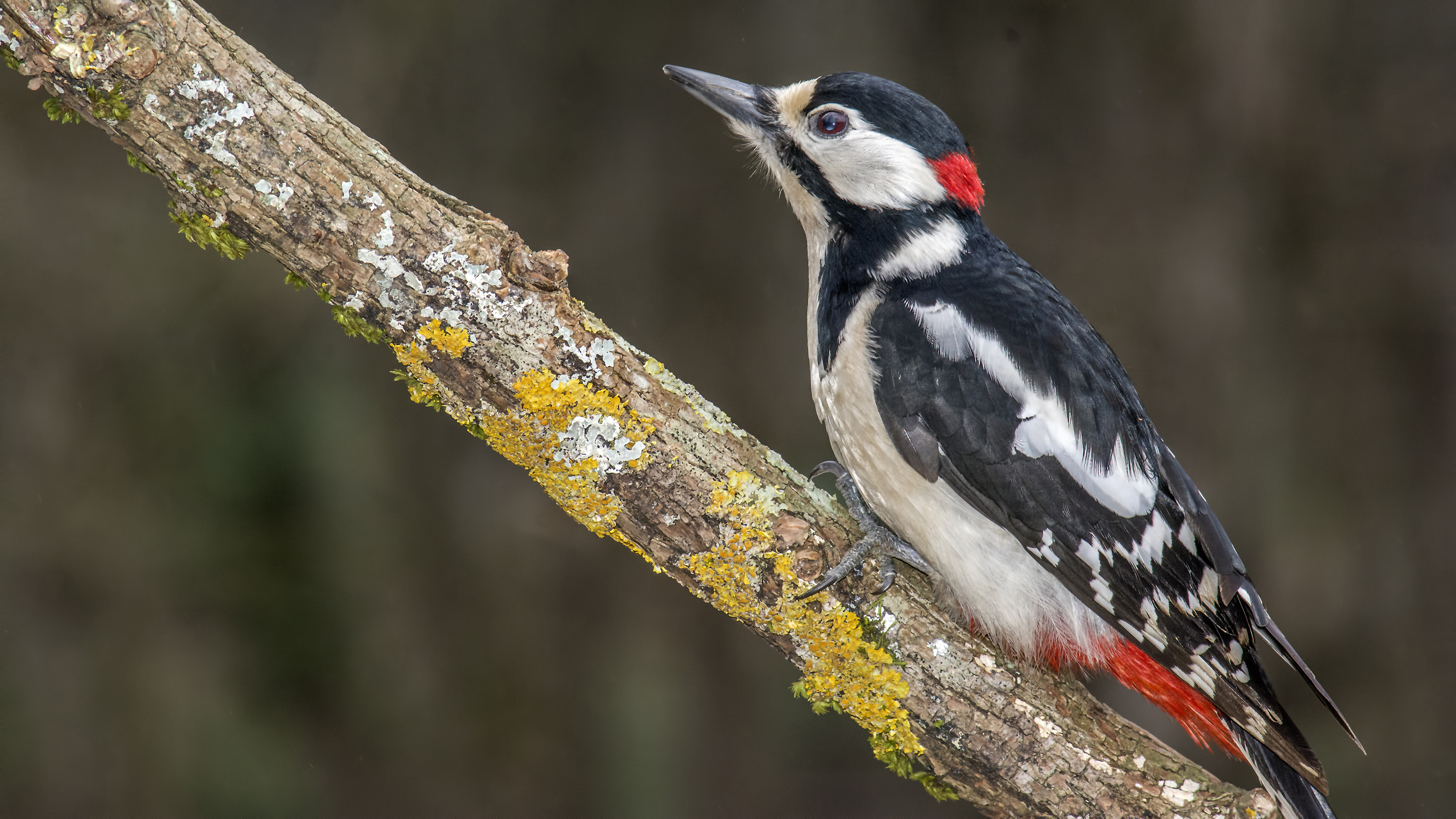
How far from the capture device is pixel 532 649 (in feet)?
11.6

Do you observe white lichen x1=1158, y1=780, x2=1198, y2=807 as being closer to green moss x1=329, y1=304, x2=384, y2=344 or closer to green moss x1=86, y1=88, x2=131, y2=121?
green moss x1=329, y1=304, x2=384, y2=344

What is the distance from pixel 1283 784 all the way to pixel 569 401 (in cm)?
155

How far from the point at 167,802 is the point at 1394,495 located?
4383mm

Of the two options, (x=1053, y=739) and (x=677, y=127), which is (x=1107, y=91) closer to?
(x=677, y=127)

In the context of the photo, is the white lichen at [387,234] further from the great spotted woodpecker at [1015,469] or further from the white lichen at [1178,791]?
the white lichen at [1178,791]

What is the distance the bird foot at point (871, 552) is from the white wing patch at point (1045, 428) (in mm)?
303

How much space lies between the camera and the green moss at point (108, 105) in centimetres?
153

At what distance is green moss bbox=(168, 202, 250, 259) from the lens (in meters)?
1.60

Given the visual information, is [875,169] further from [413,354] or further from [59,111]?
[59,111]

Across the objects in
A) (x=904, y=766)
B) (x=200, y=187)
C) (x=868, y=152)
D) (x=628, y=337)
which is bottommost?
(x=904, y=766)

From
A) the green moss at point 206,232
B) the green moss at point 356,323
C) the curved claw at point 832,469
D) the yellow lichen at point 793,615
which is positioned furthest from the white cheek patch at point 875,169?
the green moss at point 206,232

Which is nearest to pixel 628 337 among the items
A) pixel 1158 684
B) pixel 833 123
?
A: pixel 833 123

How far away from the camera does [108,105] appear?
1.53 m

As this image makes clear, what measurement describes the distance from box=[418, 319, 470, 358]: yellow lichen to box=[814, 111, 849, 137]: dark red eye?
3.23 ft
